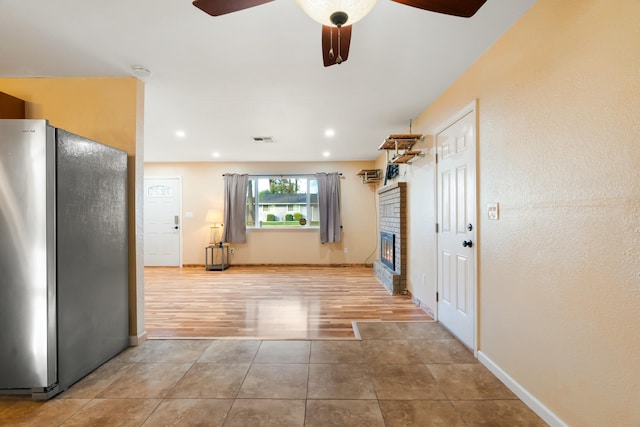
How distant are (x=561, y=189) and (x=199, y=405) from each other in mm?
2389

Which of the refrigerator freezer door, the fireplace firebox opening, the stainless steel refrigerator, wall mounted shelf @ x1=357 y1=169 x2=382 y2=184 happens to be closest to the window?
wall mounted shelf @ x1=357 y1=169 x2=382 y2=184

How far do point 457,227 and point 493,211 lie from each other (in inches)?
21.8

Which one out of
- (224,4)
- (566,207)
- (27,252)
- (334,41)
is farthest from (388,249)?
(27,252)

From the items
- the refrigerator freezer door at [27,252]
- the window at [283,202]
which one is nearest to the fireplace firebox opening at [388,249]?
the window at [283,202]

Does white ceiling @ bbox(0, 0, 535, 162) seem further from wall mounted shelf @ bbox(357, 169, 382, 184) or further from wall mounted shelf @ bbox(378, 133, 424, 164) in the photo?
wall mounted shelf @ bbox(357, 169, 382, 184)

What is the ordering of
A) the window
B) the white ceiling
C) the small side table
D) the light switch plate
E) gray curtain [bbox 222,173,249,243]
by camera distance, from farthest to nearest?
the window
gray curtain [bbox 222,173,249,243]
the small side table
the light switch plate
the white ceiling

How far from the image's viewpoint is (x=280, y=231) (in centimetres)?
625

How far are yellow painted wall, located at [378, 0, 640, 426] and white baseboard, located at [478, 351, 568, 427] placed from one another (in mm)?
28

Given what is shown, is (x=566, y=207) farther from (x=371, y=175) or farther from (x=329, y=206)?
(x=329, y=206)

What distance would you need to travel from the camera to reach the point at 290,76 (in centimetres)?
240

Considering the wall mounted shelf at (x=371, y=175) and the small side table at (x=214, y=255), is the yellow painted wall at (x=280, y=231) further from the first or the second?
the wall mounted shelf at (x=371, y=175)

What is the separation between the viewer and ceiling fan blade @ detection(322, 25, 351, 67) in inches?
50.7

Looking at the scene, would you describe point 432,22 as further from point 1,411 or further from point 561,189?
point 1,411

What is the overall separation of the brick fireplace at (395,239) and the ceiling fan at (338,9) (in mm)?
2849
